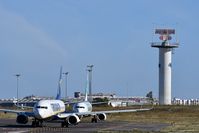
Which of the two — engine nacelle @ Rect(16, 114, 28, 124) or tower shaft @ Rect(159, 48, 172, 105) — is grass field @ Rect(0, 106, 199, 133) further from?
tower shaft @ Rect(159, 48, 172, 105)

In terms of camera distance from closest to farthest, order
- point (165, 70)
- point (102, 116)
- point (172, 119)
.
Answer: point (102, 116) < point (172, 119) < point (165, 70)

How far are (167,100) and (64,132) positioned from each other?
92.8m

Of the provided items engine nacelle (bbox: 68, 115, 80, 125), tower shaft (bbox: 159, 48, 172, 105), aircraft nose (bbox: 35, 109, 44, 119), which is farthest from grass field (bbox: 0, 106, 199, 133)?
tower shaft (bbox: 159, 48, 172, 105)

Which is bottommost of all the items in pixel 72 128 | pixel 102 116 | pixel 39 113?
pixel 72 128

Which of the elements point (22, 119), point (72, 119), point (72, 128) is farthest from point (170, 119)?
point (72, 128)

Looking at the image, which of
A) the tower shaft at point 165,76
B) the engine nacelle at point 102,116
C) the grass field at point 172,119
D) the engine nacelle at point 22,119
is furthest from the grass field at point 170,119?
the tower shaft at point 165,76

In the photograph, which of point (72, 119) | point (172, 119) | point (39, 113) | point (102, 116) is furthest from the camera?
point (172, 119)

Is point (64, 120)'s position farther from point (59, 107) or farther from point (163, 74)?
point (163, 74)

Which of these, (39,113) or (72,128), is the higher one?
(39,113)

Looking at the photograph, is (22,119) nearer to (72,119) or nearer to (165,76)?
(72,119)

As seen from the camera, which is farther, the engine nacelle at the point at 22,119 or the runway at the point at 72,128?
the engine nacelle at the point at 22,119

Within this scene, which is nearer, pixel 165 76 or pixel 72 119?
pixel 72 119

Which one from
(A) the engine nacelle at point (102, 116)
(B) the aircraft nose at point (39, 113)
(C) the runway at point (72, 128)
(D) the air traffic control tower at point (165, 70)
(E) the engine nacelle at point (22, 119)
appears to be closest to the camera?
(C) the runway at point (72, 128)

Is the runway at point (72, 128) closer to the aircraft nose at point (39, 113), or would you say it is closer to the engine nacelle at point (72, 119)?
the engine nacelle at point (72, 119)
